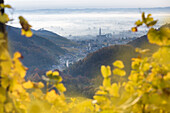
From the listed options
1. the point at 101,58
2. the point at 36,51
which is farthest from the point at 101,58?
the point at 36,51

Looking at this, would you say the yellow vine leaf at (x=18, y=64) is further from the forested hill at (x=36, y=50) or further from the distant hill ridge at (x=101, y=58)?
the forested hill at (x=36, y=50)

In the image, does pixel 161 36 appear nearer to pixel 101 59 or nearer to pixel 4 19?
pixel 4 19

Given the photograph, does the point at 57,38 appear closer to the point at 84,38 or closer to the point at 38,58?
the point at 84,38

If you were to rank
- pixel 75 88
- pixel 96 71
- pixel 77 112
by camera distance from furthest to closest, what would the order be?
pixel 96 71 → pixel 75 88 → pixel 77 112

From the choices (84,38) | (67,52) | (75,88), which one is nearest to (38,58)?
(67,52)

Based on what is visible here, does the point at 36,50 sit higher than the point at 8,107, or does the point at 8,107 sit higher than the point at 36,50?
the point at 8,107

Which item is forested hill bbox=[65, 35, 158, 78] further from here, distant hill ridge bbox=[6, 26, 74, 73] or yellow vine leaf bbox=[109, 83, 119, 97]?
distant hill ridge bbox=[6, 26, 74, 73]

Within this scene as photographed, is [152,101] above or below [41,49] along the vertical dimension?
above

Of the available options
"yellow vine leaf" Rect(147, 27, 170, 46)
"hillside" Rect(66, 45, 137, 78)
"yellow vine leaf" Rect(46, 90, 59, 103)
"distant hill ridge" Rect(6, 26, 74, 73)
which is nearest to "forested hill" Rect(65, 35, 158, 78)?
"hillside" Rect(66, 45, 137, 78)
